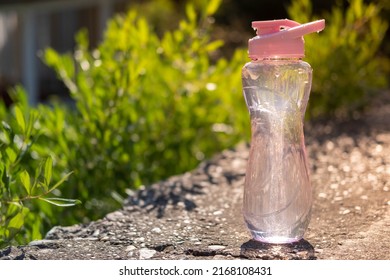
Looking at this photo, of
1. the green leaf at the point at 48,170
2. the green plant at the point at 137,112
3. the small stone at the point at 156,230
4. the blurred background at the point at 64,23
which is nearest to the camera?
the green leaf at the point at 48,170

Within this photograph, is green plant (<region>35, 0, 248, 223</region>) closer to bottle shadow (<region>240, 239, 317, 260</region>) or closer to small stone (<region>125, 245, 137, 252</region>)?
small stone (<region>125, 245, 137, 252</region>)

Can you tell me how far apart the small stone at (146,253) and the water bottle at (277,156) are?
0.91 feet

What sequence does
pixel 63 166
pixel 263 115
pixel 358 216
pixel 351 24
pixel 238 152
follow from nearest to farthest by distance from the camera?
pixel 263 115 → pixel 358 216 → pixel 63 166 → pixel 238 152 → pixel 351 24

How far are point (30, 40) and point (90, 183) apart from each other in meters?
8.30

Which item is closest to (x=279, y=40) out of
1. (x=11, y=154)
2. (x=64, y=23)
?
(x=11, y=154)

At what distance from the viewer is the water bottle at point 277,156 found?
2152 millimetres

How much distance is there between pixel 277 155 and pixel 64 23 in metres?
11.9

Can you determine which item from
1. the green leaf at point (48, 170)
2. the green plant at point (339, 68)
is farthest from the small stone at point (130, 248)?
the green plant at point (339, 68)

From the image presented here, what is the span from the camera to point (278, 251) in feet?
7.00

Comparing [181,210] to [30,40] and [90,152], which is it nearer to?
[90,152]

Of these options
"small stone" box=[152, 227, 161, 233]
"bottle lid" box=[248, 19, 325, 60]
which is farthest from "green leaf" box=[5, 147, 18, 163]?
"bottle lid" box=[248, 19, 325, 60]

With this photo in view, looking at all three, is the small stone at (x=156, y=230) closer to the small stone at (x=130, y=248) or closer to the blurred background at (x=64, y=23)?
the small stone at (x=130, y=248)

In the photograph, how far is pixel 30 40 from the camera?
37.2 ft
